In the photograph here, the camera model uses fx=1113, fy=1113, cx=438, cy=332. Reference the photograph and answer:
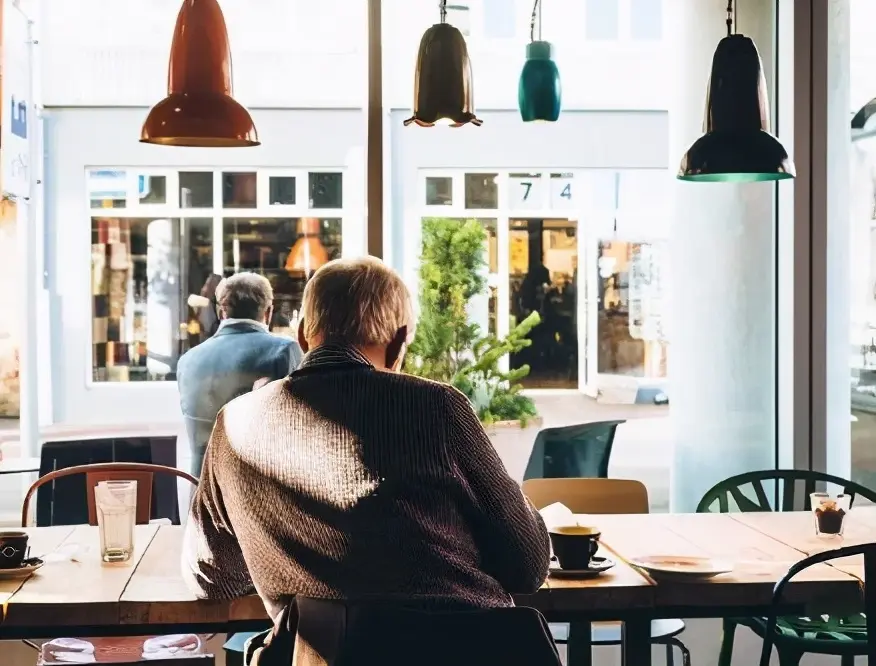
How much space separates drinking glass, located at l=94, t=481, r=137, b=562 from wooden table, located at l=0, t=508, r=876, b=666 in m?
0.03

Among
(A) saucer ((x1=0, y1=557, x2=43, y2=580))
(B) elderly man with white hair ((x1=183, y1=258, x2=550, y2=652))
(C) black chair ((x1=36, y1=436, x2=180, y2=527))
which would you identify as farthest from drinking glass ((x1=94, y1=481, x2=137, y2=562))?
(C) black chair ((x1=36, y1=436, x2=180, y2=527))

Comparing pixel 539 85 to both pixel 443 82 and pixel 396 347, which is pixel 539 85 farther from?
pixel 396 347

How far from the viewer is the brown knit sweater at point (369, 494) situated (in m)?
1.69

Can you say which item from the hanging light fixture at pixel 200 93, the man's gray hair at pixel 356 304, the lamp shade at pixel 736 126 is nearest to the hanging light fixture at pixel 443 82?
the hanging light fixture at pixel 200 93

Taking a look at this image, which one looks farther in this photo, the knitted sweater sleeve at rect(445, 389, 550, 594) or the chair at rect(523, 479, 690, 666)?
the chair at rect(523, 479, 690, 666)

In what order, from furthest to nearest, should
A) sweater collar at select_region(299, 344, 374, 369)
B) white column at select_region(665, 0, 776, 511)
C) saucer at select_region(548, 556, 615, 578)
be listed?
white column at select_region(665, 0, 776, 511)
saucer at select_region(548, 556, 615, 578)
sweater collar at select_region(299, 344, 374, 369)

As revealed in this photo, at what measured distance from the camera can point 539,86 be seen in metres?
3.64

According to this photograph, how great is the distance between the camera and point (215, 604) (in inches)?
81.8

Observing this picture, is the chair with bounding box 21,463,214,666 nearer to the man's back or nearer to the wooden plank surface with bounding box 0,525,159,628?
the wooden plank surface with bounding box 0,525,159,628

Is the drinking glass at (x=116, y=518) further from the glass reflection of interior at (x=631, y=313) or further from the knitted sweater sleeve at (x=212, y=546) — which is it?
the glass reflection of interior at (x=631, y=313)

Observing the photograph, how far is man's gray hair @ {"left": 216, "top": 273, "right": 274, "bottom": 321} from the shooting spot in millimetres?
4170

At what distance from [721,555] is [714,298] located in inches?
81.0

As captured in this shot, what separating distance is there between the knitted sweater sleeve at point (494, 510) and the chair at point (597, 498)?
1331mm

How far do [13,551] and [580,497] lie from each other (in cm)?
162
